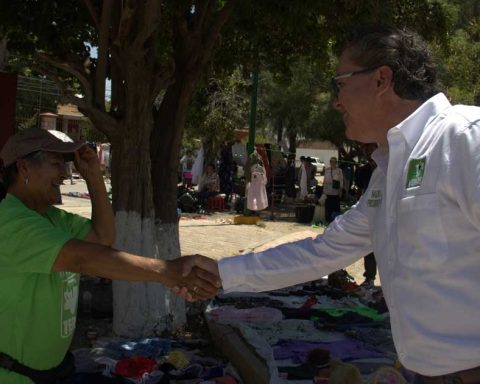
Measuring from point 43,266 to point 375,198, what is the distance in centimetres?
118

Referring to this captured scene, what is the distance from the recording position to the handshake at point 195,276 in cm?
265

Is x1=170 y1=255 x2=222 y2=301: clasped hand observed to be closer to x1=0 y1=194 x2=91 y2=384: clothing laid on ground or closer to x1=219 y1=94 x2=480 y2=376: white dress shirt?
x1=0 y1=194 x2=91 y2=384: clothing laid on ground

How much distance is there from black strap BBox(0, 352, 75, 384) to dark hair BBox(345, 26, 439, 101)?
1.66m

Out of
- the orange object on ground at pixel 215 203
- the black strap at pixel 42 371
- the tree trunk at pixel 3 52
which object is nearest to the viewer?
the black strap at pixel 42 371

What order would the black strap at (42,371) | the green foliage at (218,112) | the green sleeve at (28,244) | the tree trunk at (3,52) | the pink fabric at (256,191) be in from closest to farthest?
the green sleeve at (28,244), the black strap at (42,371), the tree trunk at (3,52), the pink fabric at (256,191), the green foliage at (218,112)

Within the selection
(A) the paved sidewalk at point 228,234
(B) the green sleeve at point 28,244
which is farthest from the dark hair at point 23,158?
(A) the paved sidewalk at point 228,234

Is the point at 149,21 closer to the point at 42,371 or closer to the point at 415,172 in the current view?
the point at 42,371

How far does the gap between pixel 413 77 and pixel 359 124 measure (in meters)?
0.23

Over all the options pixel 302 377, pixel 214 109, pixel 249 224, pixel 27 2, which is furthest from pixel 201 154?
pixel 302 377

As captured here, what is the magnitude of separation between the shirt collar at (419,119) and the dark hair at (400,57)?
0.12 metres

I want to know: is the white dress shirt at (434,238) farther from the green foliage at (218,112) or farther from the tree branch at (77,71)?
the green foliage at (218,112)

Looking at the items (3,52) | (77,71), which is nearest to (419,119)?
(77,71)

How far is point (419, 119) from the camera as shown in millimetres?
1791

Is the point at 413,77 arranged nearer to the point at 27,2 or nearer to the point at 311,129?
the point at 27,2
